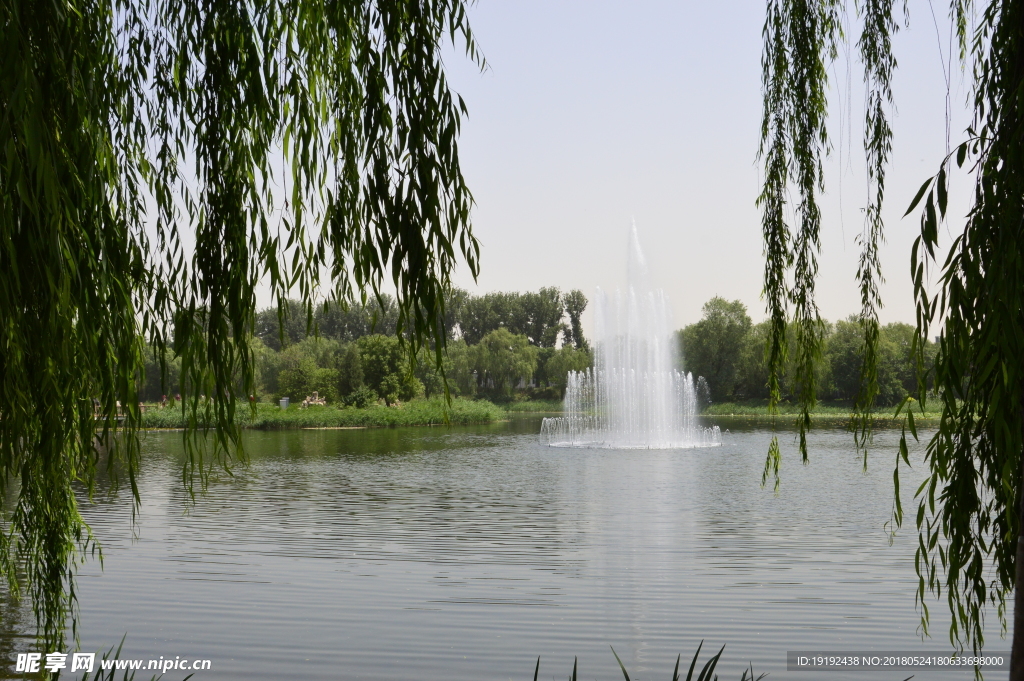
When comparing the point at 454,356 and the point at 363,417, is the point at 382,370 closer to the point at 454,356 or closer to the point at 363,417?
the point at 363,417

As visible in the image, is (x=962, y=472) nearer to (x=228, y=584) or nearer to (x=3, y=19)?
(x=3, y=19)

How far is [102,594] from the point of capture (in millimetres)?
6484

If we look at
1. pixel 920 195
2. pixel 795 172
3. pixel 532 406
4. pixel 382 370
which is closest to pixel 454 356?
pixel 532 406

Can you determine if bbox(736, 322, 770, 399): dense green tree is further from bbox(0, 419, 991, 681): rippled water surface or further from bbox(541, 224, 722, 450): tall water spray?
bbox(0, 419, 991, 681): rippled water surface

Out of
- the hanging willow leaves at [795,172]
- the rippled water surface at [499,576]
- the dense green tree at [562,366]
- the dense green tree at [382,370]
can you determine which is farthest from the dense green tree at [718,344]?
the hanging willow leaves at [795,172]

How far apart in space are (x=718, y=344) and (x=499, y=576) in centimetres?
3527

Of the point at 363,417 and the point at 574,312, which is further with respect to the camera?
the point at 574,312

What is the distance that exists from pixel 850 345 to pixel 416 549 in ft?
81.9

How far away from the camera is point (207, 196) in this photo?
7.13ft

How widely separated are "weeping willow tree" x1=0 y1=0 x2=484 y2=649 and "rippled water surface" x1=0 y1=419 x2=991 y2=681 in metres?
0.46

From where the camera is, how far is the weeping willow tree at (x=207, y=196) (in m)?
1.79

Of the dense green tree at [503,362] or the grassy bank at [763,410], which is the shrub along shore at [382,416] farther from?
the dense green tree at [503,362]

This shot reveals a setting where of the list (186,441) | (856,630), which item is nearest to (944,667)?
(856,630)

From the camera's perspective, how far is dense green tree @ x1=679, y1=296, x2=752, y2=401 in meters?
40.8
